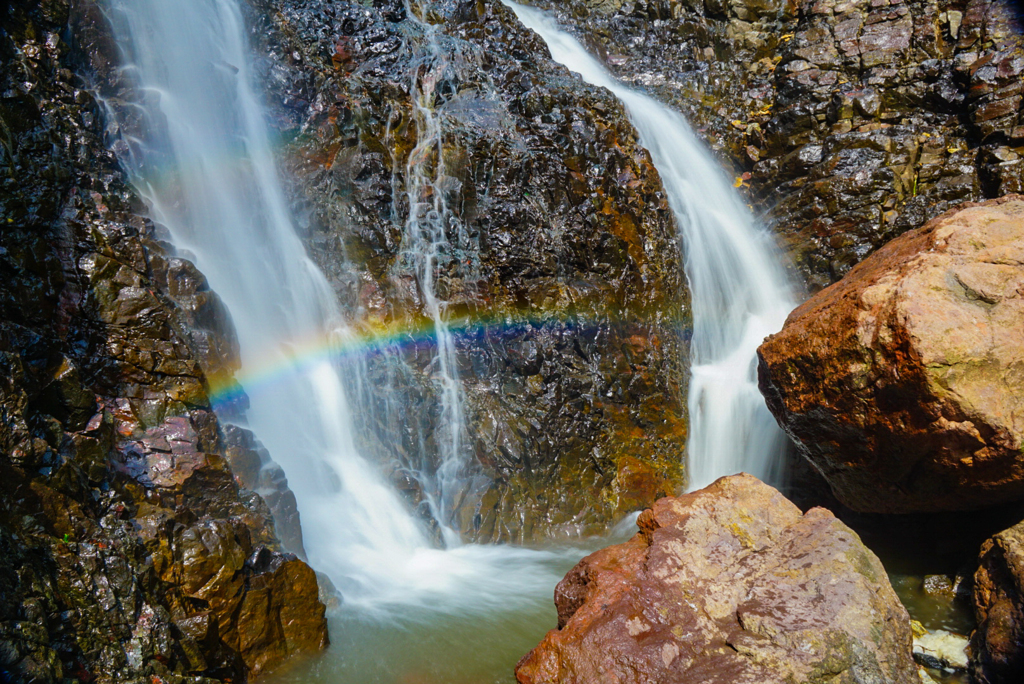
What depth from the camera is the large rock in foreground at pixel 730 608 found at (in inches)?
122

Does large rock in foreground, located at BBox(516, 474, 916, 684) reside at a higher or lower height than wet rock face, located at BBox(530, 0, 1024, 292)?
lower

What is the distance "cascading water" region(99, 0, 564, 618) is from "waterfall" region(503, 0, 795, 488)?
9.25ft

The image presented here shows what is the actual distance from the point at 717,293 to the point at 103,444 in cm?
773

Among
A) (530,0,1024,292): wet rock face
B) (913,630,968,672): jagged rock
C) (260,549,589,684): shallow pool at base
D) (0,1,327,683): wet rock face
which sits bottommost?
(913,630,968,672): jagged rock

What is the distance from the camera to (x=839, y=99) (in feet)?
32.4

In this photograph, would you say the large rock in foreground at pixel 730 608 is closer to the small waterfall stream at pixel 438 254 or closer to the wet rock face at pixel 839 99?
the small waterfall stream at pixel 438 254

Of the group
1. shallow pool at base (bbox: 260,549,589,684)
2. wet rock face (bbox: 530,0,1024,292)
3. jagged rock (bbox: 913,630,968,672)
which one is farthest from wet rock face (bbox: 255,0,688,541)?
jagged rock (bbox: 913,630,968,672)

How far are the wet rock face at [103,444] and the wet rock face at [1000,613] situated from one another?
4.67 metres

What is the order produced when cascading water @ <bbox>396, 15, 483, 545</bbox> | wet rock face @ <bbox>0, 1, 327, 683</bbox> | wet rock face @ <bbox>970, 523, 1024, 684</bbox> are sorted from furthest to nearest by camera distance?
cascading water @ <bbox>396, 15, 483, 545</bbox> → wet rock face @ <bbox>970, 523, 1024, 684</bbox> → wet rock face @ <bbox>0, 1, 327, 683</bbox>

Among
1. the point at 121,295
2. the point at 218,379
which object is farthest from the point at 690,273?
the point at 121,295

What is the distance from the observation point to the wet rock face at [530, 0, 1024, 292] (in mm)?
8680

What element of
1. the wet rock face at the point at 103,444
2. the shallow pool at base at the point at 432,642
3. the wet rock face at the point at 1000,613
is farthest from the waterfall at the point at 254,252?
the wet rock face at the point at 1000,613

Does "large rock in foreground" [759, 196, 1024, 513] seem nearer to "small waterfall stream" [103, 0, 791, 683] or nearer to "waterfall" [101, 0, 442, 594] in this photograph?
"small waterfall stream" [103, 0, 791, 683]

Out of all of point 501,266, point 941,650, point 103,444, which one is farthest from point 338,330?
point 941,650
